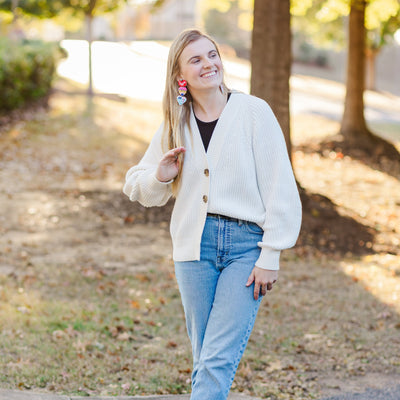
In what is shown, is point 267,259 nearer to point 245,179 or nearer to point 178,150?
point 245,179

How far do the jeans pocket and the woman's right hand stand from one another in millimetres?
403

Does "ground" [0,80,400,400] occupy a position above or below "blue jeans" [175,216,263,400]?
below

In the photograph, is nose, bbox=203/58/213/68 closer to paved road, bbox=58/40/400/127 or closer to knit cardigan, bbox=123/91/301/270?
knit cardigan, bbox=123/91/301/270

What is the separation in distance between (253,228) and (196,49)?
2.83ft

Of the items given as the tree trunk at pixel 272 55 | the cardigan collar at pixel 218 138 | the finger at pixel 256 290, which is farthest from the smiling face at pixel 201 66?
the tree trunk at pixel 272 55

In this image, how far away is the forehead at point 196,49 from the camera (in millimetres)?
2992

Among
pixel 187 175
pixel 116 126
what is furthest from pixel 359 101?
pixel 187 175

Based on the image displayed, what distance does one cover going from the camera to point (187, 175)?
2.99m

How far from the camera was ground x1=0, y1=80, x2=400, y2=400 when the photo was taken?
15.0 ft

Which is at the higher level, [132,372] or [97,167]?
[132,372]

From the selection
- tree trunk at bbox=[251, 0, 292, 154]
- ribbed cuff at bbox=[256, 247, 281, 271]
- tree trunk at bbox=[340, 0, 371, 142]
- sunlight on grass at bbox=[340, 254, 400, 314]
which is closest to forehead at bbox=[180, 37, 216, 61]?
ribbed cuff at bbox=[256, 247, 281, 271]

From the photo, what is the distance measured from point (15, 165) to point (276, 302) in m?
7.17

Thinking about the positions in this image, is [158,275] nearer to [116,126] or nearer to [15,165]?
[15,165]

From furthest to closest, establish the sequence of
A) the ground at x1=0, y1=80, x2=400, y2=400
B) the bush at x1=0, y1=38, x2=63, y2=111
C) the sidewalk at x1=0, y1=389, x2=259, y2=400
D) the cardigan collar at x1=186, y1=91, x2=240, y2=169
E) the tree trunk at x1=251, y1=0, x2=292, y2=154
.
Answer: the bush at x1=0, y1=38, x2=63, y2=111, the tree trunk at x1=251, y1=0, x2=292, y2=154, the ground at x1=0, y1=80, x2=400, y2=400, the sidewalk at x1=0, y1=389, x2=259, y2=400, the cardigan collar at x1=186, y1=91, x2=240, y2=169
